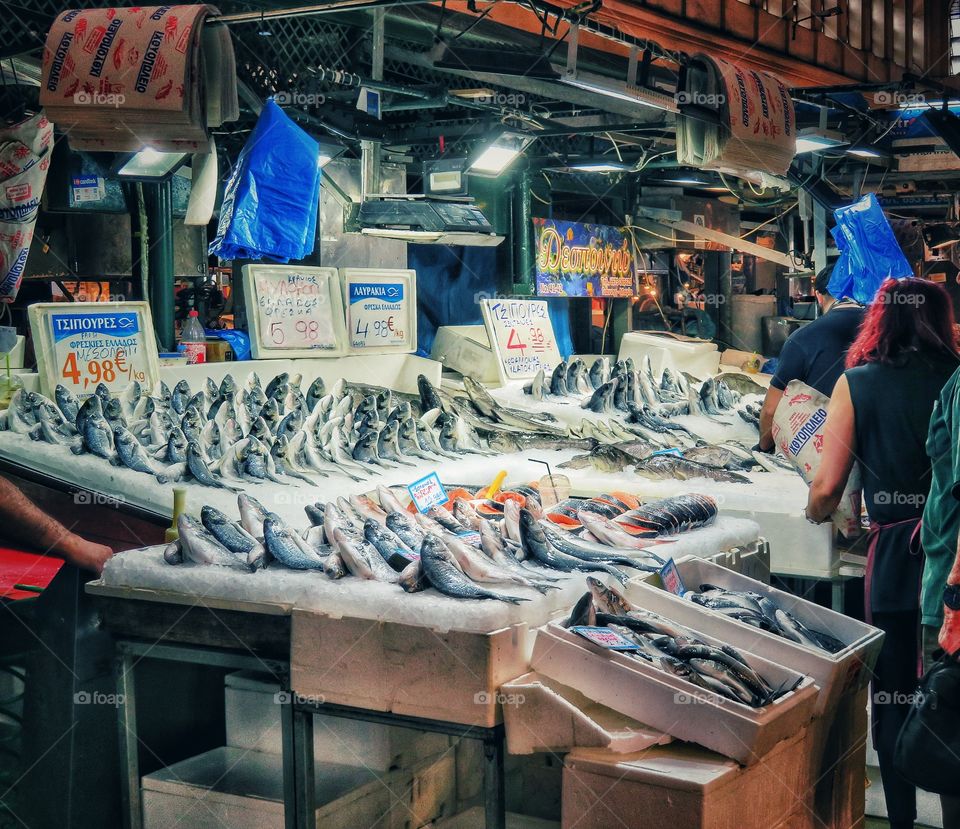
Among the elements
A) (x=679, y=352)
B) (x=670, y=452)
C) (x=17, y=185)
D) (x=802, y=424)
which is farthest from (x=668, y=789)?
(x=679, y=352)

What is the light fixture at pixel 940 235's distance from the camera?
15.6 meters

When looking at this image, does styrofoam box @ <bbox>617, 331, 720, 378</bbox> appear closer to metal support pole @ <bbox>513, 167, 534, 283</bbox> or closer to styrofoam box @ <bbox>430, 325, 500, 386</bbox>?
styrofoam box @ <bbox>430, 325, 500, 386</bbox>

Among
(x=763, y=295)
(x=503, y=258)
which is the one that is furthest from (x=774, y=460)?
(x=763, y=295)

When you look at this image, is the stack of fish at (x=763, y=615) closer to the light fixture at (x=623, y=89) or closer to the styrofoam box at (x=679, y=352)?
the light fixture at (x=623, y=89)

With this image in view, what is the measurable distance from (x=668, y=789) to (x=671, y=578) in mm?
1089

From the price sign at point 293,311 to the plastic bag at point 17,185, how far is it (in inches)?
64.7

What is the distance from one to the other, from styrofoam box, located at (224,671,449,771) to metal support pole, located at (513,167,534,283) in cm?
943

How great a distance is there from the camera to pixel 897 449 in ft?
13.3

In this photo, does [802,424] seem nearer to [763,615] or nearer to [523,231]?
[763,615]

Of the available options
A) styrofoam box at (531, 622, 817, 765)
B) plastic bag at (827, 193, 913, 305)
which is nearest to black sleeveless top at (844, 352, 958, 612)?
styrofoam box at (531, 622, 817, 765)

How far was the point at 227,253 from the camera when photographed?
21.2 ft

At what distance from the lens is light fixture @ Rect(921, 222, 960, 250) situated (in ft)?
51.3

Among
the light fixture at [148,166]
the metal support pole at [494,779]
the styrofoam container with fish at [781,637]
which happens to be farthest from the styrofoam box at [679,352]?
the metal support pole at [494,779]

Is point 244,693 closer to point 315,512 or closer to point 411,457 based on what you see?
point 315,512
